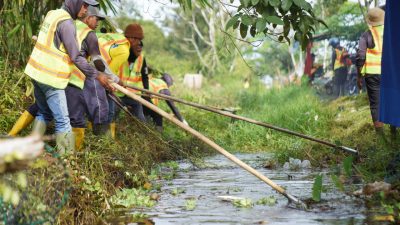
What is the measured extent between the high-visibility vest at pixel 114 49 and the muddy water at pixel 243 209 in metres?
1.76

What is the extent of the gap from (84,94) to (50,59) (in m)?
1.26

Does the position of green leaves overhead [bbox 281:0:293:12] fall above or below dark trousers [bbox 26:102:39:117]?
above

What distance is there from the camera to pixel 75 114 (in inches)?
318

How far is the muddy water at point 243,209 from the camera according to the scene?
5.71 m

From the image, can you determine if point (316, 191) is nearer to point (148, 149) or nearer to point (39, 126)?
point (39, 126)

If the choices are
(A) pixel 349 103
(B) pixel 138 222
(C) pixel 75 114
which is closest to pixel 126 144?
(C) pixel 75 114

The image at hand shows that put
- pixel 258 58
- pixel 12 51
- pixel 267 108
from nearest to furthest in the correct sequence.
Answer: pixel 12 51
pixel 267 108
pixel 258 58

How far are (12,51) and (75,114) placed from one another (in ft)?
8.02

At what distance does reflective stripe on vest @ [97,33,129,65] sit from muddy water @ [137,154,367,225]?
1832 mm

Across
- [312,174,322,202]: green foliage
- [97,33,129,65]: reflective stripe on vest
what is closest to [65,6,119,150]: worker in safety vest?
[97,33,129,65]: reflective stripe on vest

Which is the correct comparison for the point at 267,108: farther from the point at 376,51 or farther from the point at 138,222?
the point at 138,222

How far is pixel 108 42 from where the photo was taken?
985 centimetres

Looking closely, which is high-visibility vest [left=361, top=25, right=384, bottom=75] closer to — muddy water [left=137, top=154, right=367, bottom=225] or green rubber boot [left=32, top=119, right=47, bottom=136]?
muddy water [left=137, top=154, right=367, bottom=225]

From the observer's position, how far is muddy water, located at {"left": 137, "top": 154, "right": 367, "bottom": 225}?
18.7 ft
